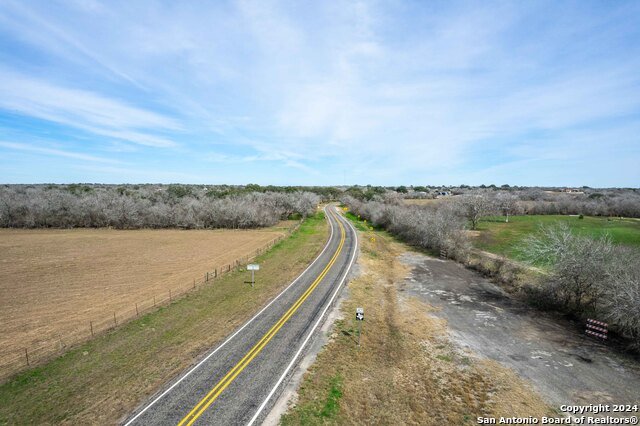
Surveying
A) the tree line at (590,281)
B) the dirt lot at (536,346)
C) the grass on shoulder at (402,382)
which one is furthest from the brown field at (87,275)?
the tree line at (590,281)

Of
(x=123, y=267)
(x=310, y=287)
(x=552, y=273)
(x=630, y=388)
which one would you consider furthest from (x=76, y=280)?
(x=552, y=273)

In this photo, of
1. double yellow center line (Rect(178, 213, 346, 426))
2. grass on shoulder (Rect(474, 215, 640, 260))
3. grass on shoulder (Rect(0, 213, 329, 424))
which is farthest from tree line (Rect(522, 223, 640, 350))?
grass on shoulder (Rect(0, 213, 329, 424))

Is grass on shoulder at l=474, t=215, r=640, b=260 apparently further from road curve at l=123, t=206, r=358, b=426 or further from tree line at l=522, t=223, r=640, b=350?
road curve at l=123, t=206, r=358, b=426

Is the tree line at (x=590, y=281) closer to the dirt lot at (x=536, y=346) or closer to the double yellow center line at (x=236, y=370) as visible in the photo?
the dirt lot at (x=536, y=346)

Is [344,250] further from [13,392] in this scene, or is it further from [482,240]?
[13,392]

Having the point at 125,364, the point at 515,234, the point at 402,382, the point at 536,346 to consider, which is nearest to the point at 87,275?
the point at 125,364

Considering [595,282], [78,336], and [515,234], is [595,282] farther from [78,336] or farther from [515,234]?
[515,234]

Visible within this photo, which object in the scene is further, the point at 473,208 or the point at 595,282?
the point at 473,208
